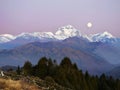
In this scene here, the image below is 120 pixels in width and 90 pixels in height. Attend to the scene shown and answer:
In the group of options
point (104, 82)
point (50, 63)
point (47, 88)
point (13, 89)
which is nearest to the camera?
point (13, 89)

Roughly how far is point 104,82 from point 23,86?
103m

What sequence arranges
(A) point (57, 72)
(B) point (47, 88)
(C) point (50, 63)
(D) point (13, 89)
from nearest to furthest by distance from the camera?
1. (D) point (13, 89)
2. (B) point (47, 88)
3. (A) point (57, 72)
4. (C) point (50, 63)

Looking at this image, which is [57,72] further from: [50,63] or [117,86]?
[117,86]

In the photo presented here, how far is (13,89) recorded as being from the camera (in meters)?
32.5

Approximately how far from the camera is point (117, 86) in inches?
5443

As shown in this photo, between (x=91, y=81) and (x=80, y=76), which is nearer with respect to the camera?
(x=80, y=76)

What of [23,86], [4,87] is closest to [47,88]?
[23,86]

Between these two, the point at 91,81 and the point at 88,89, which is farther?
the point at 91,81

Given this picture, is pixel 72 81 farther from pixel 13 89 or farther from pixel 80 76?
pixel 13 89

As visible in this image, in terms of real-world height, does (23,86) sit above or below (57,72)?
below

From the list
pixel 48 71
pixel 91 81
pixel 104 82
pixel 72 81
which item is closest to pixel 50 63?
pixel 48 71

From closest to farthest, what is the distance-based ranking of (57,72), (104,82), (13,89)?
(13,89)
(57,72)
(104,82)

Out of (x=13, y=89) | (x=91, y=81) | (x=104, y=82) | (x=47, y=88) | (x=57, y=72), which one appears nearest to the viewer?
(x=13, y=89)

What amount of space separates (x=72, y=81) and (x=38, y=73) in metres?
11.2
